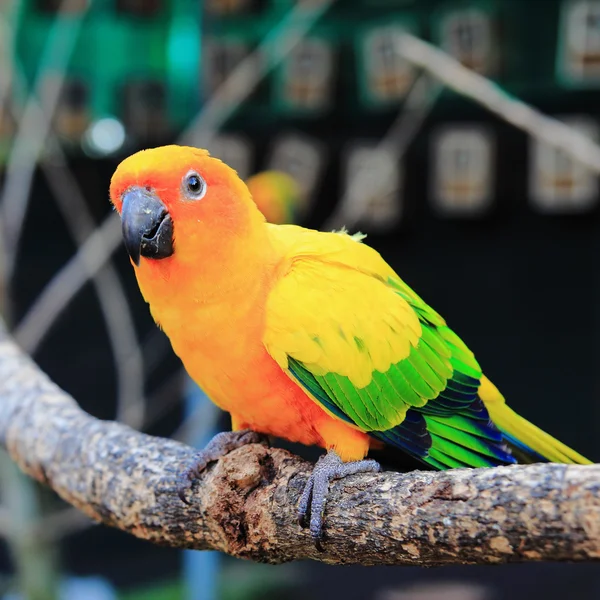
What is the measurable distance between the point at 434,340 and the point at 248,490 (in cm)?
30

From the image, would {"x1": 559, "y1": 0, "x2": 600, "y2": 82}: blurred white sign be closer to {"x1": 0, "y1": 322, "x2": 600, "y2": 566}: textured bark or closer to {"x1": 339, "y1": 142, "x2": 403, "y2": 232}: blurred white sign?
{"x1": 339, "y1": 142, "x2": 403, "y2": 232}: blurred white sign

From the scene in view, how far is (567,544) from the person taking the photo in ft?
2.04

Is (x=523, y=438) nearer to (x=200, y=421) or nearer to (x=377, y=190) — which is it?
(x=200, y=421)

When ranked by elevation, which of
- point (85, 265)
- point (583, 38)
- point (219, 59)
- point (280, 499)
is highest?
point (219, 59)

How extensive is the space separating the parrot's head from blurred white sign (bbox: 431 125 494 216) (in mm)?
1698

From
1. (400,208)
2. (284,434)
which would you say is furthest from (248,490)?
(400,208)

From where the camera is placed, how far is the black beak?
0.78 metres

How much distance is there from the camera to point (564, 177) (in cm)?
230

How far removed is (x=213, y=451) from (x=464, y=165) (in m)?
1.72

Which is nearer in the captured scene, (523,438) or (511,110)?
(523,438)

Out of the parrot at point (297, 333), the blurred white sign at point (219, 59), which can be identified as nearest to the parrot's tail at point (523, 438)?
the parrot at point (297, 333)

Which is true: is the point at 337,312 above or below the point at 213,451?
above

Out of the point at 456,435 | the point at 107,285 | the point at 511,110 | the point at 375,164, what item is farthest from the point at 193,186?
the point at 107,285

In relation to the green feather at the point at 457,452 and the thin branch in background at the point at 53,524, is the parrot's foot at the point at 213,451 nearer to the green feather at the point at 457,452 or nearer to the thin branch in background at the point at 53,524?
the green feather at the point at 457,452
